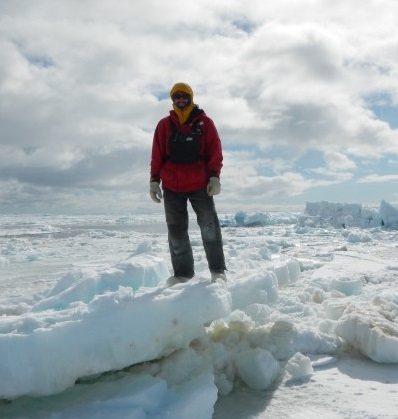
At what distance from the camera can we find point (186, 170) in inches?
113

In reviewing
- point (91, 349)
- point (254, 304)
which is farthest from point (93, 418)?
point (254, 304)

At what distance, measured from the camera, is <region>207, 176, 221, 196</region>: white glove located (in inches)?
110

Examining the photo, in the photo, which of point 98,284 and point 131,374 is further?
point 98,284

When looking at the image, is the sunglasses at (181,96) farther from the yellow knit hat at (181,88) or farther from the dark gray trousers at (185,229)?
the dark gray trousers at (185,229)

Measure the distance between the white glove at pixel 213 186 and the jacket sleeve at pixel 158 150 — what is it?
0.43 m

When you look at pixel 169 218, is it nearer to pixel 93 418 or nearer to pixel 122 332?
pixel 122 332

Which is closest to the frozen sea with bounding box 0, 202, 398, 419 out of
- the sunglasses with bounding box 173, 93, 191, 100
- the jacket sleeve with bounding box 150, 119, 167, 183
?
the jacket sleeve with bounding box 150, 119, 167, 183

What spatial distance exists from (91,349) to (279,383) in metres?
0.94

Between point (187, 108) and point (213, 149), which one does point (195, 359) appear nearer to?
point (213, 149)

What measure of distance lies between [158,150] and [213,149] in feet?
1.36

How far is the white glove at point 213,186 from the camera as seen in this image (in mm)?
2793

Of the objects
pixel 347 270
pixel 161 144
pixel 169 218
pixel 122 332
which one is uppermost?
pixel 161 144

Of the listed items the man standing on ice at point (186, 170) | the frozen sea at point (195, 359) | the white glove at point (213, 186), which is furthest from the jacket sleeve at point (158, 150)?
the frozen sea at point (195, 359)

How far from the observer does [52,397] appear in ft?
5.74
